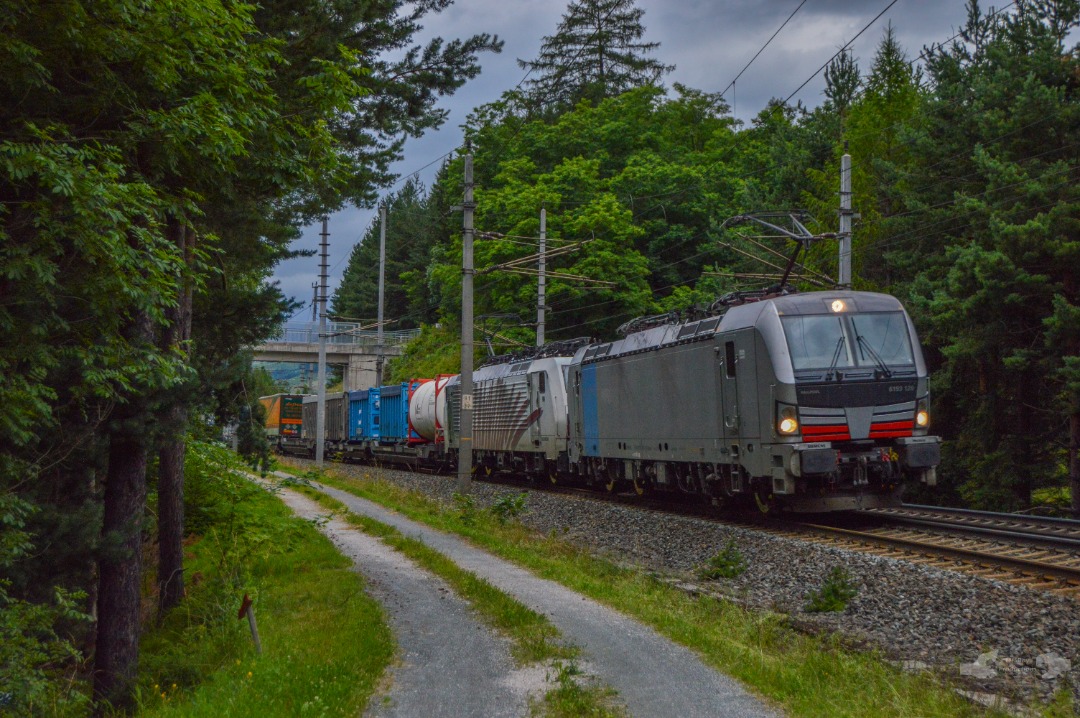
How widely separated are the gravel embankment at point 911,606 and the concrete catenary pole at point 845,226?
25.5 ft

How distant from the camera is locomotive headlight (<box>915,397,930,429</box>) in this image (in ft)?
48.4

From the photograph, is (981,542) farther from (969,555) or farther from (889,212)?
(889,212)

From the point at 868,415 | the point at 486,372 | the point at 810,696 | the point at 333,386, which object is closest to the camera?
the point at 810,696

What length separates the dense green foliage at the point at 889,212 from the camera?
21375 millimetres

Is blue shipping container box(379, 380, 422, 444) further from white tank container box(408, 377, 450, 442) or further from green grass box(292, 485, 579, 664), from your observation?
green grass box(292, 485, 579, 664)

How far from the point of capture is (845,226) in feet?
72.7

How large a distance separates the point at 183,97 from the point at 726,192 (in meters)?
37.0

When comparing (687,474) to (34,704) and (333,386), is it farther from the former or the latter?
Answer: (333,386)

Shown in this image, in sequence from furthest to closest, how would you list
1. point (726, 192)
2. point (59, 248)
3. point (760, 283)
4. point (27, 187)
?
point (726, 192)
point (760, 283)
point (27, 187)
point (59, 248)

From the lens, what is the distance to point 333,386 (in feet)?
326

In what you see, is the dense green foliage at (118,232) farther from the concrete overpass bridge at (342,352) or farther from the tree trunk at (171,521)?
the concrete overpass bridge at (342,352)

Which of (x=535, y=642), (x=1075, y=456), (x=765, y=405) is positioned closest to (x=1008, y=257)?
(x=1075, y=456)

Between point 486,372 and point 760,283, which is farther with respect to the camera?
point 760,283

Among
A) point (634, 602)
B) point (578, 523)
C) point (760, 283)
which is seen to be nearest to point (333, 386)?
→ point (760, 283)
